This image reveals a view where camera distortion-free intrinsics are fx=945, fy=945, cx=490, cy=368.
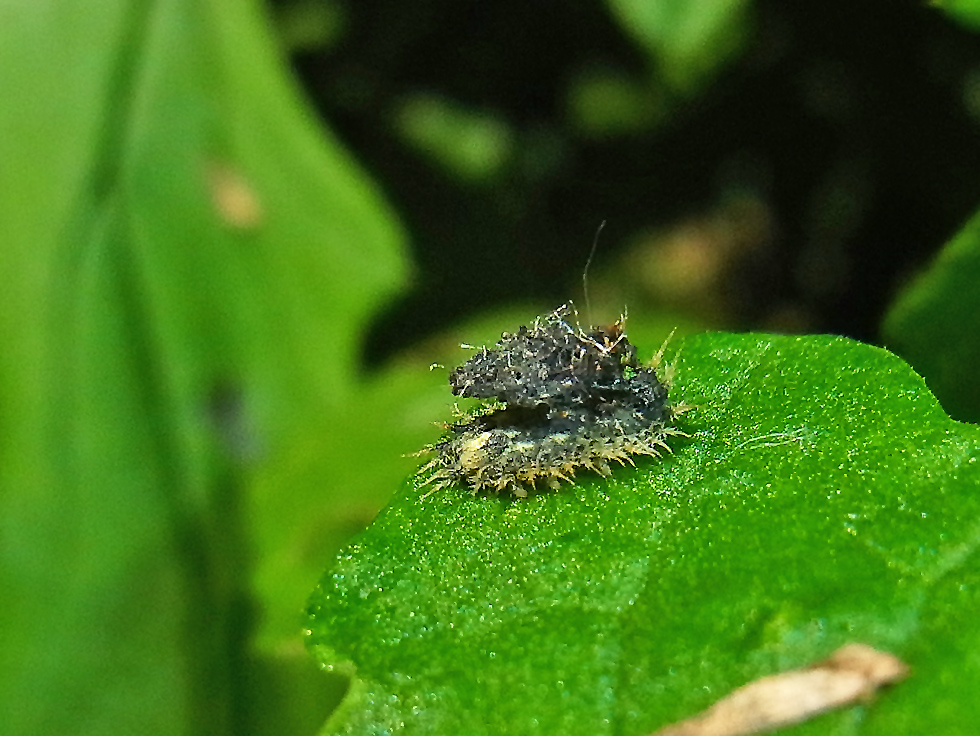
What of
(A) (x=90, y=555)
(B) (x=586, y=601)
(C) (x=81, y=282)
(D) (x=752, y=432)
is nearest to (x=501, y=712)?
(B) (x=586, y=601)

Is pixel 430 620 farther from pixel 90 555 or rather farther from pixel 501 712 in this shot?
pixel 90 555

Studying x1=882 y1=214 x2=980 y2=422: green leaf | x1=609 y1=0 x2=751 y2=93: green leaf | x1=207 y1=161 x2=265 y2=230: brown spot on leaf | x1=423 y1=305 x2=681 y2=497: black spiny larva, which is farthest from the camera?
x1=207 y1=161 x2=265 y2=230: brown spot on leaf

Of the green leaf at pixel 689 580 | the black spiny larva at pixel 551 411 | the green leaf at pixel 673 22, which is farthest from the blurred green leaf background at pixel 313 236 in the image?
the green leaf at pixel 689 580

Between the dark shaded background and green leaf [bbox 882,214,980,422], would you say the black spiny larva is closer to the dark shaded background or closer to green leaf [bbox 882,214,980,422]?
green leaf [bbox 882,214,980,422]

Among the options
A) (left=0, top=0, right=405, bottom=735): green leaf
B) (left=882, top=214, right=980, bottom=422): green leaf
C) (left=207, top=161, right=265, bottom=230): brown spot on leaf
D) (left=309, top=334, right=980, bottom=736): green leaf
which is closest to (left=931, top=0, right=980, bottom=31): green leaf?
(left=882, top=214, right=980, bottom=422): green leaf

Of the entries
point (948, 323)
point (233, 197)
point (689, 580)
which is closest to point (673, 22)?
point (948, 323)

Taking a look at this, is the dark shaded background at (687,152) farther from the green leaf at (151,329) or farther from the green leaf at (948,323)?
the green leaf at (948,323)

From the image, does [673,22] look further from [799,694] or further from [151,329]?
[799,694]

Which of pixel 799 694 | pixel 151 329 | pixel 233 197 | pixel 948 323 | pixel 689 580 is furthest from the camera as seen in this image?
pixel 233 197
